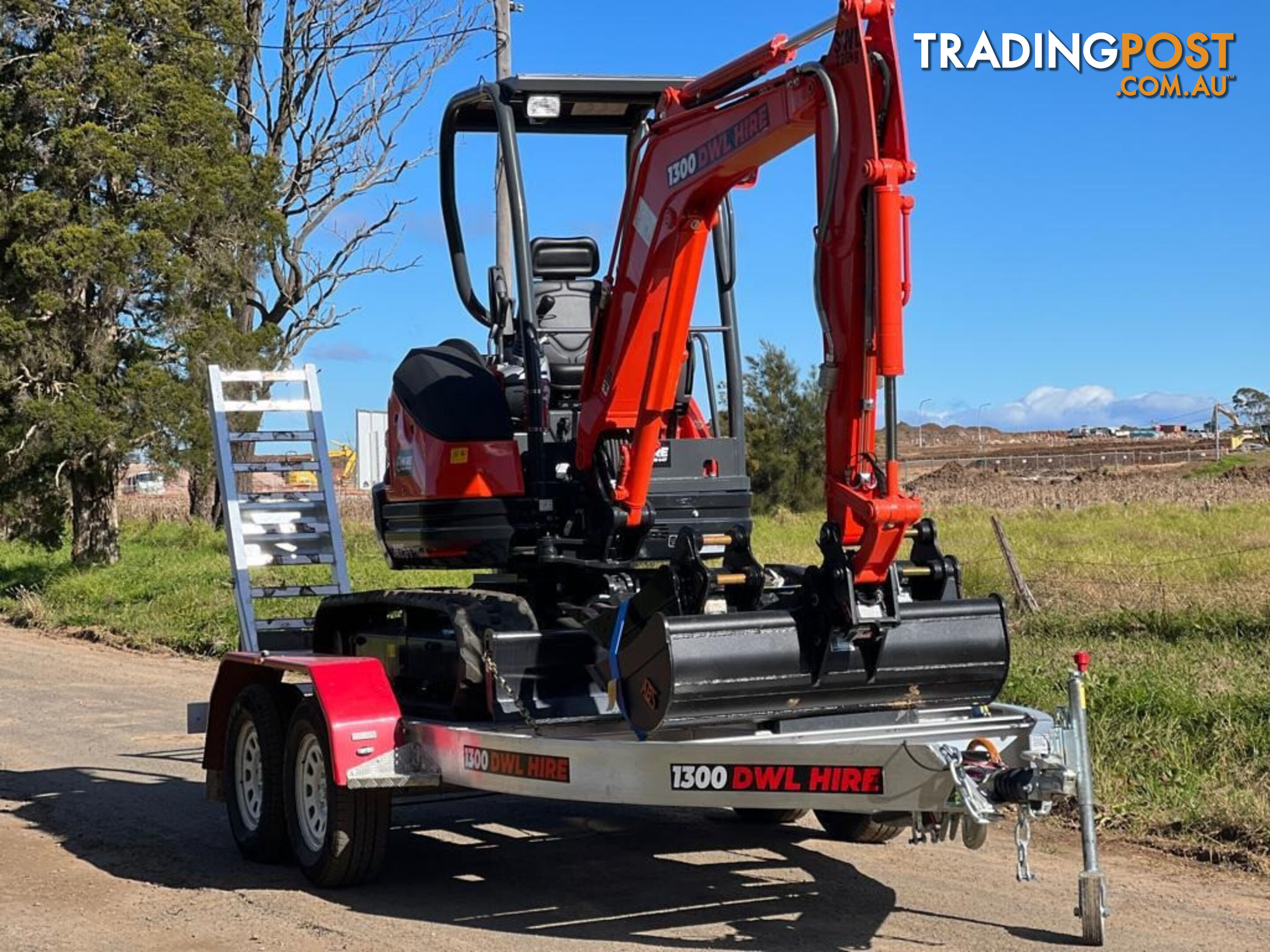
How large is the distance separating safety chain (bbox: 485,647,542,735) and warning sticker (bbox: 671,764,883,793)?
119 cm

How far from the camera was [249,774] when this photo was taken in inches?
360

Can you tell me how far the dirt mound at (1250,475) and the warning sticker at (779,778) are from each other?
113 feet

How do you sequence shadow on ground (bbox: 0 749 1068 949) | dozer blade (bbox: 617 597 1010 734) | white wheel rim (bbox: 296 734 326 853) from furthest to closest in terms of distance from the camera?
white wheel rim (bbox: 296 734 326 853) → shadow on ground (bbox: 0 749 1068 949) → dozer blade (bbox: 617 597 1010 734)

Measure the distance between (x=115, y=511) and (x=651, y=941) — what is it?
74.0ft

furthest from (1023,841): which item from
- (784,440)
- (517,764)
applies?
(784,440)

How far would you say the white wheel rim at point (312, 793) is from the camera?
8227 millimetres

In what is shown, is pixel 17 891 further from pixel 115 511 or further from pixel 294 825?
pixel 115 511

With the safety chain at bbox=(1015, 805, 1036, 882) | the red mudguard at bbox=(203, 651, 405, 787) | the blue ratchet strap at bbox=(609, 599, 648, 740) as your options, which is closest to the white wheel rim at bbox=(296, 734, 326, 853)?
the red mudguard at bbox=(203, 651, 405, 787)

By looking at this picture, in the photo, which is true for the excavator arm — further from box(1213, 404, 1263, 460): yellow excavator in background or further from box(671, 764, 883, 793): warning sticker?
box(1213, 404, 1263, 460): yellow excavator in background

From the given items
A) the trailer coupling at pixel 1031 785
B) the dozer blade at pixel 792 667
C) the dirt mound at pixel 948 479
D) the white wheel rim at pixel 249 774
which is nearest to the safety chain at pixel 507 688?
the dozer blade at pixel 792 667

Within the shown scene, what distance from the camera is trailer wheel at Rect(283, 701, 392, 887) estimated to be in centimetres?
799

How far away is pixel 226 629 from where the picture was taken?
19.7 meters

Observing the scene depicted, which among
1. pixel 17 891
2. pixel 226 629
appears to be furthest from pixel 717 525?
pixel 226 629

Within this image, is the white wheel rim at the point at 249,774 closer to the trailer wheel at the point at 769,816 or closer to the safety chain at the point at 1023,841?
the trailer wheel at the point at 769,816
